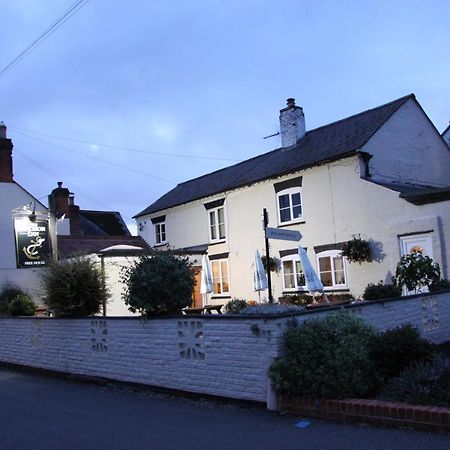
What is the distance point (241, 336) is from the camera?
25.6 ft

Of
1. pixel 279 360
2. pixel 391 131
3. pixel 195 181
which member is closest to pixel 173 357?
pixel 279 360

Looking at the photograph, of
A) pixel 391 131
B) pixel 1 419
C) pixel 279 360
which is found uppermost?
pixel 391 131

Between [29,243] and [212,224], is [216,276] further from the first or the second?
[29,243]

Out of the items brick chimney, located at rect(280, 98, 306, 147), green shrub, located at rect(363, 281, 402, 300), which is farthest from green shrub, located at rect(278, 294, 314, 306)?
green shrub, located at rect(363, 281, 402, 300)

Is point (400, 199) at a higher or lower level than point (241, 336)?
higher

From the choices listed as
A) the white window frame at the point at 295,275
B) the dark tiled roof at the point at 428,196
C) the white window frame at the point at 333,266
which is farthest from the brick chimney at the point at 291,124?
the dark tiled roof at the point at 428,196

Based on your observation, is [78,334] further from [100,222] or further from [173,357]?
[100,222]

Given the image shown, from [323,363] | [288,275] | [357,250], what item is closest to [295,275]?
[288,275]

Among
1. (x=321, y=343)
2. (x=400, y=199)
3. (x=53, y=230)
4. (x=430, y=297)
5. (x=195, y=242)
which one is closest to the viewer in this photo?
(x=321, y=343)

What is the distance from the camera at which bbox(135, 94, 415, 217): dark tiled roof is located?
20.2 metres

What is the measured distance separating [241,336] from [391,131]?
1501 centimetres

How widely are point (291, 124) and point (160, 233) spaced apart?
9.44 metres

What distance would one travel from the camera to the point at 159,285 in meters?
9.40

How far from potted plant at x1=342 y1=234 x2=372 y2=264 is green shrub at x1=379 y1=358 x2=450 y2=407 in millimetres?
11861
